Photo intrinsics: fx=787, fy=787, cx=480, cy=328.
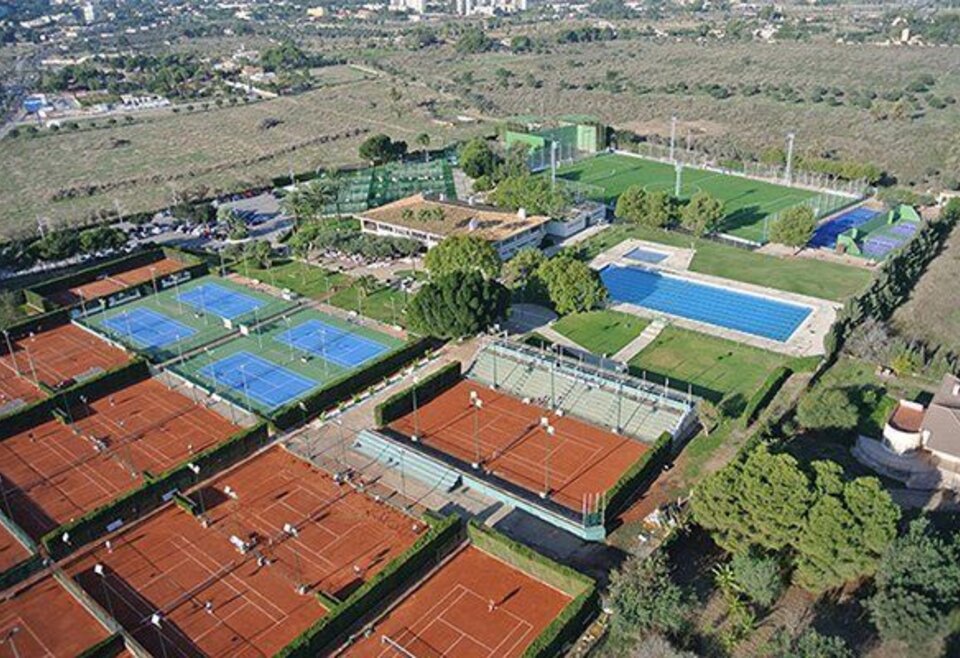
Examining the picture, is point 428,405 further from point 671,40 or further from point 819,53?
point 671,40

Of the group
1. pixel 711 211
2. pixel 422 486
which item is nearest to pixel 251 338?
pixel 422 486

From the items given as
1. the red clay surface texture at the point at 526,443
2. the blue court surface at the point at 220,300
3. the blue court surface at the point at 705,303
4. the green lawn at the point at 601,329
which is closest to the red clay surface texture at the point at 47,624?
the red clay surface texture at the point at 526,443

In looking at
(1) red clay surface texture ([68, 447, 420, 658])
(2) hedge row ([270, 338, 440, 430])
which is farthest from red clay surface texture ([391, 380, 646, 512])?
(1) red clay surface texture ([68, 447, 420, 658])

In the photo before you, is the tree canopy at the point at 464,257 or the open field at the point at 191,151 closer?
the tree canopy at the point at 464,257

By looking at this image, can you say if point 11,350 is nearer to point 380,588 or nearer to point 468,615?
point 380,588

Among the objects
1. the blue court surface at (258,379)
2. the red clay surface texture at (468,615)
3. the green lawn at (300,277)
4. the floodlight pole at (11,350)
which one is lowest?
the red clay surface texture at (468,615)

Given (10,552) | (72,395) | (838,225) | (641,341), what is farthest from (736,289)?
(10,552)

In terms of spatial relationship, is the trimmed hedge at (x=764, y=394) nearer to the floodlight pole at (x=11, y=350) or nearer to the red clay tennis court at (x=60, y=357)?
the red clay tennis court at (x=60, y=357)
